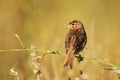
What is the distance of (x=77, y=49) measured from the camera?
3766 millimetres

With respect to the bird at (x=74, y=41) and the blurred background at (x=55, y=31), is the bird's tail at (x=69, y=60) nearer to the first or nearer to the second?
the bird at (x=74, y=41)

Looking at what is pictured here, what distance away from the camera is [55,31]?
6418 mm

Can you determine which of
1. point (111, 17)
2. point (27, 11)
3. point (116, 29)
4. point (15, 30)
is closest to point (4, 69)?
point (27, 11)

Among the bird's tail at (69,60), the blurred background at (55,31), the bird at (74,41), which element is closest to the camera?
the bird's tail at (69,60)

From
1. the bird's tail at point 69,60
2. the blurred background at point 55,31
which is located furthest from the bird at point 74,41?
the blurred background at point 55,31

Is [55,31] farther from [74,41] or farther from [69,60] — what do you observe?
[69,60]

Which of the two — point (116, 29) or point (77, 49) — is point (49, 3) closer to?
point (116, 29)

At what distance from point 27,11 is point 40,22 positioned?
94 cm

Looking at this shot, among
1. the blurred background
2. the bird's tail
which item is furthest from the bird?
the blurred background

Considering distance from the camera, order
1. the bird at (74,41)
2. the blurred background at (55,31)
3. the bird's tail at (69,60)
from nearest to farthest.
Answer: the bird's tail at (69,60) → the bird at (74,41) → the blurred background at (55,31)

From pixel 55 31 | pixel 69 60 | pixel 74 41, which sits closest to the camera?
pixel 69 60

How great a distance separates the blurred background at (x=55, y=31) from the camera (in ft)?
16.1

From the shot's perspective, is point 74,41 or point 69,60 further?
point 74,41

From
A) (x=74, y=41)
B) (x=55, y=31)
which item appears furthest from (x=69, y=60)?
(x=55, y=31)
